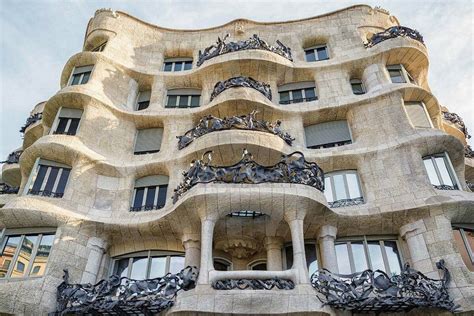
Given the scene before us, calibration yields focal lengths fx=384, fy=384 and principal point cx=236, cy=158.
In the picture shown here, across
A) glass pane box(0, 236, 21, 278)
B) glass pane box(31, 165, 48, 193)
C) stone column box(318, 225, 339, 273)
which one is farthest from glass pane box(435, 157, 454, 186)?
glass pane box(0, 236, 21, 278)

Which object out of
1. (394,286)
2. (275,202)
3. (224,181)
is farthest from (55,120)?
(394,286)

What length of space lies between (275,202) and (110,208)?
5.89 meters

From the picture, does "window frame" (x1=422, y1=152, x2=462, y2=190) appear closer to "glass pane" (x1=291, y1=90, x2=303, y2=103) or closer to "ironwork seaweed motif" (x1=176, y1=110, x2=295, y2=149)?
"ironwork seaweed motif" (x1=176, y1=110, x2=295, y2=149)

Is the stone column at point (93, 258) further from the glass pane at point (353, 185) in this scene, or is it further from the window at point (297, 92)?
the window at point (297, 92)

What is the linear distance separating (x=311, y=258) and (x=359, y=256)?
1461 mm

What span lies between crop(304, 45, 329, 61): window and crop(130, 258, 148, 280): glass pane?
1167 centimetres

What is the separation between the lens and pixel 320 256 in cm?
1183

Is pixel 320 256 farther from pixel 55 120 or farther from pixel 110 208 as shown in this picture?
pixel 55 120

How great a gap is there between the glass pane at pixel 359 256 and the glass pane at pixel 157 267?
5.97 m

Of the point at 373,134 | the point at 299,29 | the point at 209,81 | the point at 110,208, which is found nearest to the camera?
the point at 110,208

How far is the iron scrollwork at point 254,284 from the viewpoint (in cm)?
963

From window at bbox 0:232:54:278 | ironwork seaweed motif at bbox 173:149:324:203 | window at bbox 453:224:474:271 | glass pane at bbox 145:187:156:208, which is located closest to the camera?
window at bbox 453:224:474:271

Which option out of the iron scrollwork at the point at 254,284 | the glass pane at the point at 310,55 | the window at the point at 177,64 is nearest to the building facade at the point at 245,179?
the iron scrollwork at the point at 254,284

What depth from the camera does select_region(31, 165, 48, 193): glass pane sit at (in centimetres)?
1292
